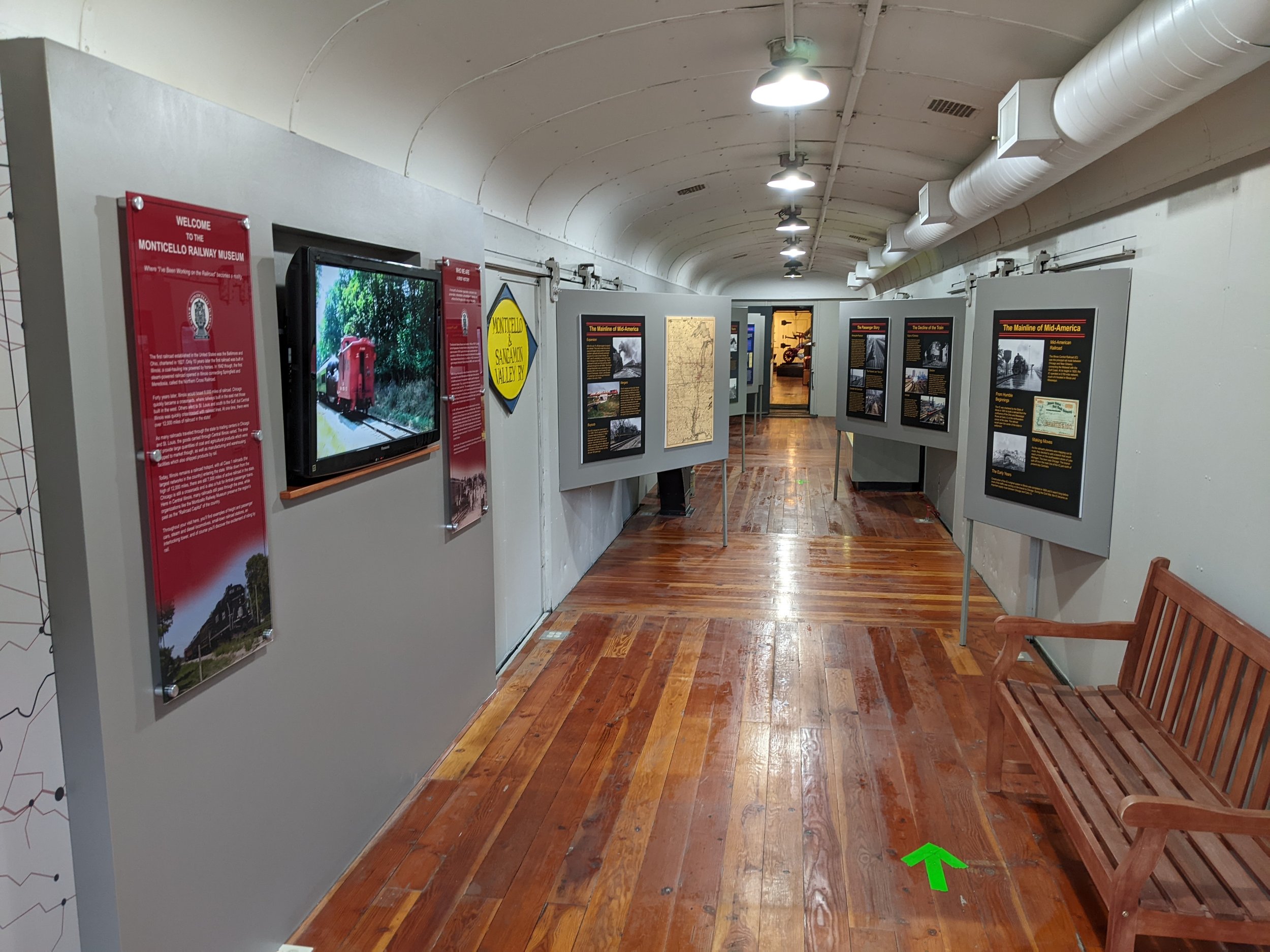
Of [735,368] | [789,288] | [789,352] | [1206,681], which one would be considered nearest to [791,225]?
[1206,681]

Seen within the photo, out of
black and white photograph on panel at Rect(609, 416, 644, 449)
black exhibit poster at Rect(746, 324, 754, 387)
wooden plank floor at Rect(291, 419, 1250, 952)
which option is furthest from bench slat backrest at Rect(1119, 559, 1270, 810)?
black exhibit poster at Rect(746, 324, 754, 387)

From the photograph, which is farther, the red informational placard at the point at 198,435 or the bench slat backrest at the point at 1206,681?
the bench slat backrest at the point at 1206,681

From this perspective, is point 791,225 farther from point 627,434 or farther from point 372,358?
point 372,358

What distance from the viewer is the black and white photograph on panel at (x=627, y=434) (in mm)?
6602

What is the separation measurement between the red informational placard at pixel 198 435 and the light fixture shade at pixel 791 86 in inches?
99.1

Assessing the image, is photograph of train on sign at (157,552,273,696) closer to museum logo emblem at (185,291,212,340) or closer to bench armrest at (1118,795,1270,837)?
museum logo emblem at (185,291,212,340)

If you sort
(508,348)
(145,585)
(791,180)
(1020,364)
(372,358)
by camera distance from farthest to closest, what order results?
(791,180)
(508,348)
(1020,364)
(372,358)
(145,585)

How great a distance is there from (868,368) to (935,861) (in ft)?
22.3

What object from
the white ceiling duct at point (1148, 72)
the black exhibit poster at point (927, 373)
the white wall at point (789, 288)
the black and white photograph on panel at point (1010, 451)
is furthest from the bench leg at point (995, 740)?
the white wall at point (789, 288)

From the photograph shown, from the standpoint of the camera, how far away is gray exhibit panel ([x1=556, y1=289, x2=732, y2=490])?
20.1ft

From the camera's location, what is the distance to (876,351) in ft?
30.0

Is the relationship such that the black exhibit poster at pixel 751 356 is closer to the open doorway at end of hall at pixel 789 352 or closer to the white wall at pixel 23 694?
the open doorway at end of hall at pixel 789 352

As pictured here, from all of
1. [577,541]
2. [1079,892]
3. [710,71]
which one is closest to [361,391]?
[710,71]

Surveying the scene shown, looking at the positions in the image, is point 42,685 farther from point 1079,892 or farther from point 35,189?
point 1079,892
